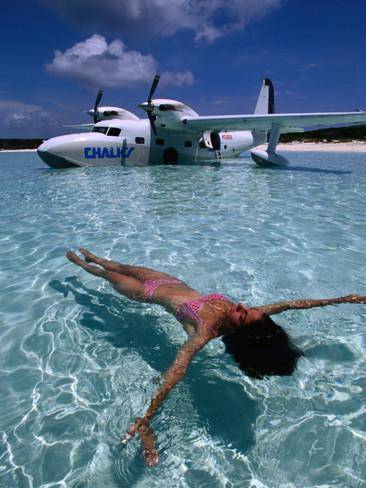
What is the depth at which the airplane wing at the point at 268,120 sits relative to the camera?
58.9 feet

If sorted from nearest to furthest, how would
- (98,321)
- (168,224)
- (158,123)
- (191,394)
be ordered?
(191,394) → (98,321) → (168,224) → (158,123)

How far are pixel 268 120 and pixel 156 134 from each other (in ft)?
21.1

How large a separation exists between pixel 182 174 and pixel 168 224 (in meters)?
9.95

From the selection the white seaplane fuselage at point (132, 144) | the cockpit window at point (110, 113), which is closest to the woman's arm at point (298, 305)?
the white seaplane fuselage at point (132, 144)

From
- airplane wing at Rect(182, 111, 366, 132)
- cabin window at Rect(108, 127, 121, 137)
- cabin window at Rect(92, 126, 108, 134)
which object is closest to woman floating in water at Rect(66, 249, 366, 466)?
airplane wing at Rect(182, 111, 366, 132)

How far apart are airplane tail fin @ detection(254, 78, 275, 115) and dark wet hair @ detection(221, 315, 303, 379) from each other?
2723 cm

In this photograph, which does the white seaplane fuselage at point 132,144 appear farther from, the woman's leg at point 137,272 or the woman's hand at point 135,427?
the woman's hand at point 135,427

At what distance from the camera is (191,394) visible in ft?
9.91

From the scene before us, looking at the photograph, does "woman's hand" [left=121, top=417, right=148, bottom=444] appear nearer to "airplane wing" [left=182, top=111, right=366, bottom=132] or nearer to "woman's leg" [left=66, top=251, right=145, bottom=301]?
"woman's leg" [left=66, top=251, right=145, bottom=301]

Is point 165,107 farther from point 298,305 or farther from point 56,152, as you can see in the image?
point 298,305

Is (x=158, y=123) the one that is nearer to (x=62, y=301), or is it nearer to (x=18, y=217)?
(x=18, y=217)

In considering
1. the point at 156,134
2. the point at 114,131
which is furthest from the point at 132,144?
the point at 156,134

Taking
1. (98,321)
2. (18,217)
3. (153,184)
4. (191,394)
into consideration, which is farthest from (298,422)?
(153,184)

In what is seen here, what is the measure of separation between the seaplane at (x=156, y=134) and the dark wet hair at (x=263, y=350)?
17393mm
